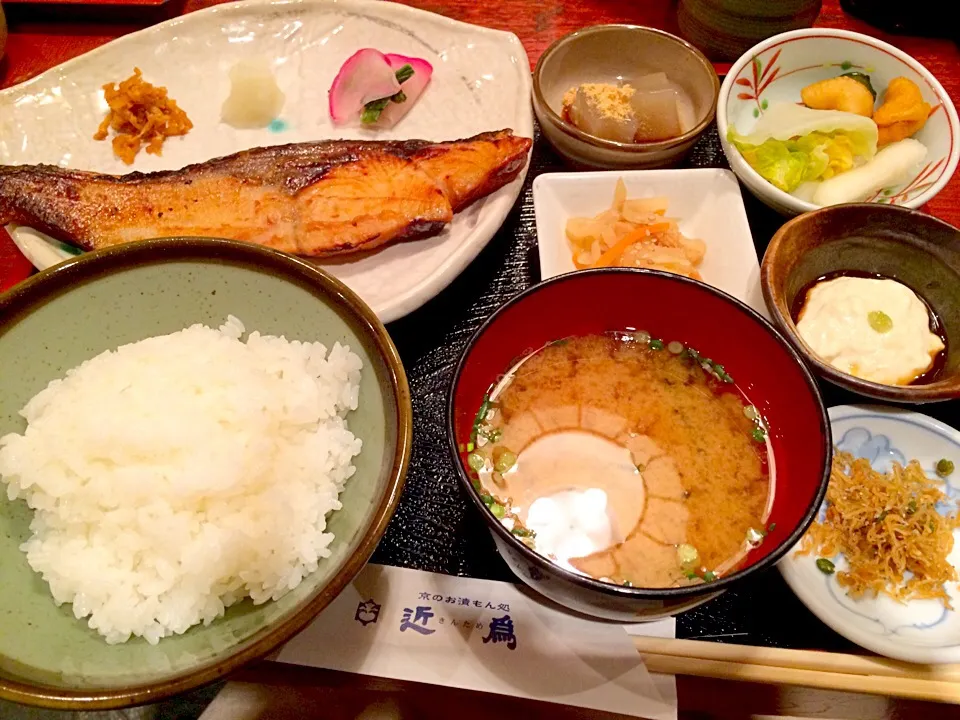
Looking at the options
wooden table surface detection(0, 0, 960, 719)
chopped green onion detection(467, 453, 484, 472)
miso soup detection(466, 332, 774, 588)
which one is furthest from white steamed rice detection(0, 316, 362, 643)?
wooden table surface detection(0, 0, 960, 719)

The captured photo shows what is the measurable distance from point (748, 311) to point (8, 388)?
1533 millimetres

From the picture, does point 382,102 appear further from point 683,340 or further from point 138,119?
point 683,340

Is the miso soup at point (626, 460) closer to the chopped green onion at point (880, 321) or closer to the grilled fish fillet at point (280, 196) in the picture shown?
the chopped green onion at point (880, 321)

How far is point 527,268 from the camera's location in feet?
7.05

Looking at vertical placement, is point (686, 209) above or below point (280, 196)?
below

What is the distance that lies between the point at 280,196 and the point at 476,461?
1.11m

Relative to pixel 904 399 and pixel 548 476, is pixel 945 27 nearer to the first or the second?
pixel 904 399

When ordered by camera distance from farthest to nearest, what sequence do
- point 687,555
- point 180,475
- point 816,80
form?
point 816,80
point 687,555
point 180,475

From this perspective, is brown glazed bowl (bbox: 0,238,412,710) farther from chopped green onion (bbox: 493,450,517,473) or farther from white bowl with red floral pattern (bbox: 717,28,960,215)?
white bowl with red floral pattern (bbox: 717,28,960,215)

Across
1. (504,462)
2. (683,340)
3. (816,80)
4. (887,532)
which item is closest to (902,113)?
(816,80)

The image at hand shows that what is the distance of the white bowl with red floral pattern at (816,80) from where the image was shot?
2.14 meters

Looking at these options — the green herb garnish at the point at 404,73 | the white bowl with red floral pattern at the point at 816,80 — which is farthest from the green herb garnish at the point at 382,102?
the white bowl with red floral pattern at the point at 816,80

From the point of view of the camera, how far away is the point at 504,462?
4.84 feet

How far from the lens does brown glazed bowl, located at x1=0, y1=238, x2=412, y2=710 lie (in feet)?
3.50
